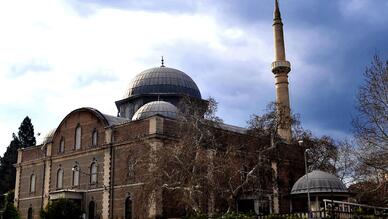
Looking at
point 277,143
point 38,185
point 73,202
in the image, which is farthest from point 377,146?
point 38,185

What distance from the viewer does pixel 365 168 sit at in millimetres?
26484

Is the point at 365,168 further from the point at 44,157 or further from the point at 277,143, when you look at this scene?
the point at 44,157

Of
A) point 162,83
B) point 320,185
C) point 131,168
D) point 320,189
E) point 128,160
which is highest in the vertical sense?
point 162,83

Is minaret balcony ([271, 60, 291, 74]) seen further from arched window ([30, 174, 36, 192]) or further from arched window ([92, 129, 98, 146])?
arched window ([30, 174, 36, 192])

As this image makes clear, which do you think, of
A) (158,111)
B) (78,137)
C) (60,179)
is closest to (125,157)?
(158,111)

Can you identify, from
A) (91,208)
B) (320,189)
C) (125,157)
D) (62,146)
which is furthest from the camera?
(62,146)

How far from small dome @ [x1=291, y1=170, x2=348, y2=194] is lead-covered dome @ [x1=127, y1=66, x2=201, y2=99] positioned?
18137 mm

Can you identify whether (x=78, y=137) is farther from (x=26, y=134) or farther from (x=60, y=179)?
(x=26, y=134)

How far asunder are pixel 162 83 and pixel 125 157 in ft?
40.2

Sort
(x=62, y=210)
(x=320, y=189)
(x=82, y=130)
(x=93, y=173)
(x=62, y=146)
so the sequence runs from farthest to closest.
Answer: (x=62, y=146) < (x=82, y=130) < (x=93, y=173) < (x=62, y=210) < (x=320, y=189)

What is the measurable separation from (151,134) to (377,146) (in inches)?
657

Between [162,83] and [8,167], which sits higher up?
[162,83]

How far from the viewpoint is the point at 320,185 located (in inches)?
1270

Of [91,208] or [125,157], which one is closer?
[125,157]
